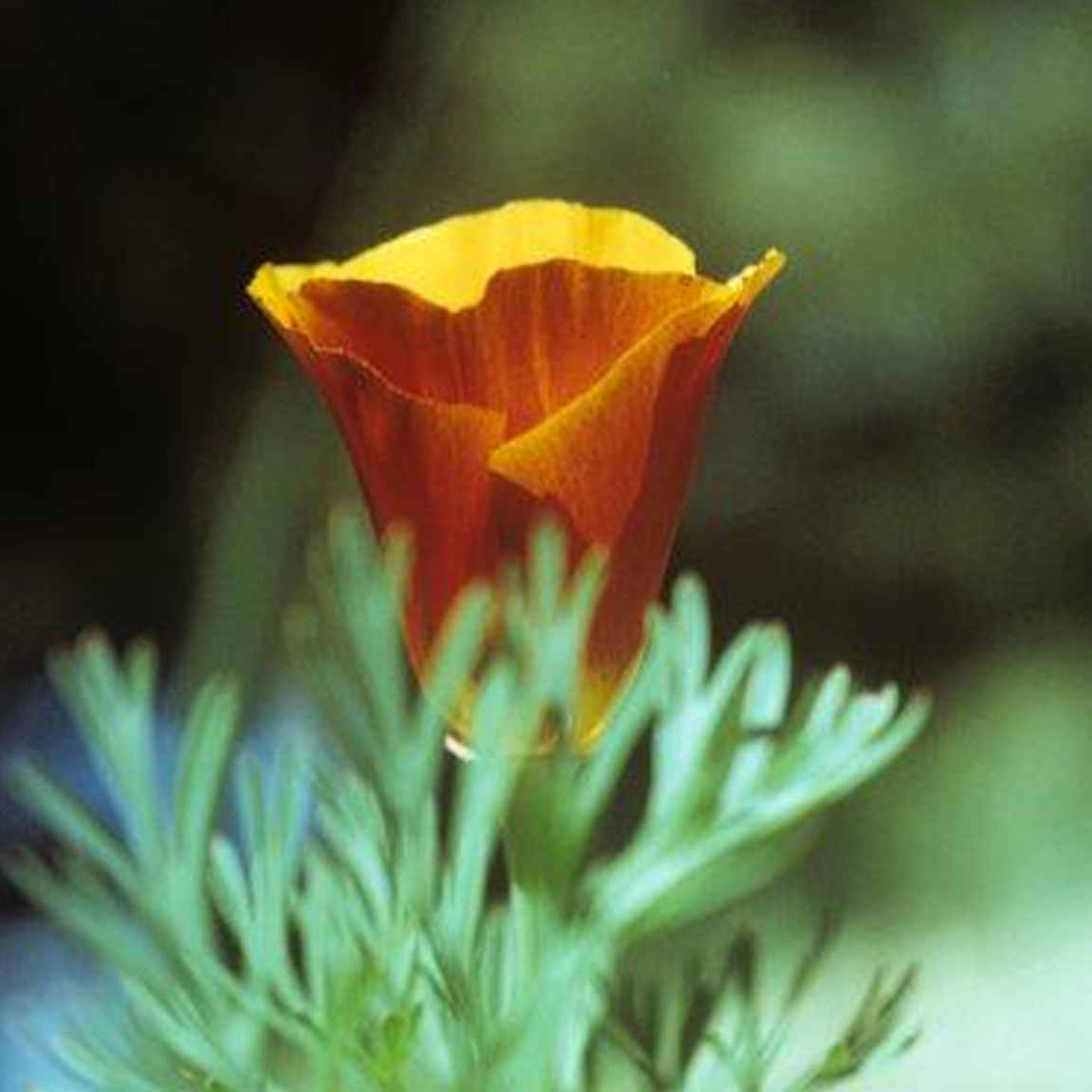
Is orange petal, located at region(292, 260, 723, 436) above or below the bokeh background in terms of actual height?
below

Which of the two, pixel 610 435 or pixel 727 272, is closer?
pixel 610 435

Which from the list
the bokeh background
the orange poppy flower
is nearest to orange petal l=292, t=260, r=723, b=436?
the orange poppy flower

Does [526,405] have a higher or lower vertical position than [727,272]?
lower

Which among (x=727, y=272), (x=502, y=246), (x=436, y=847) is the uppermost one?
(x=727, y=272)

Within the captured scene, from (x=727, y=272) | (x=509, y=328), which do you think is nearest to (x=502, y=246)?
(x=509, y=328)

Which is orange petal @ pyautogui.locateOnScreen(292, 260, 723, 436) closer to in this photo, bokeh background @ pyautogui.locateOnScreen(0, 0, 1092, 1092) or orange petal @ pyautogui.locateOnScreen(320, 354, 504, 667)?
orange petal @ pyautogui.locateOnScreen(320, 354, 504, 667)

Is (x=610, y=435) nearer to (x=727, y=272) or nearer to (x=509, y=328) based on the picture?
(x=509, y=328)
